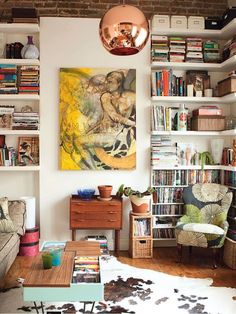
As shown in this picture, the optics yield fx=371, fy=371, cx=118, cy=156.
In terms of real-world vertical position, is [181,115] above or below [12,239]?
above

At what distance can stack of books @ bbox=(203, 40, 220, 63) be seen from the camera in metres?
4.80

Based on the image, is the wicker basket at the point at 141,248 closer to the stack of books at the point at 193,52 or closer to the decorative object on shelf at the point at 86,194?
the decorative object on shelf at the point at 86,194

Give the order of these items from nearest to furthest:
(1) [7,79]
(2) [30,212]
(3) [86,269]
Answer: (3) [86,269], (2) [30,212], (1) [7,79]

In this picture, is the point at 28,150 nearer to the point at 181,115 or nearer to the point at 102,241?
the point at 102,241

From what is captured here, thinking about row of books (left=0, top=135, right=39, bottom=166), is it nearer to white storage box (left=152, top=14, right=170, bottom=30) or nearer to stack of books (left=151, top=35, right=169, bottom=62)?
stack of books (left=151, top=35, right=169, bottom=62)

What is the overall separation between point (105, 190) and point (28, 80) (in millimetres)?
1676

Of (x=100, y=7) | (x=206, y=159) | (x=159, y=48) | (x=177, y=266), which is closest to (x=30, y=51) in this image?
(x=100, y=7)

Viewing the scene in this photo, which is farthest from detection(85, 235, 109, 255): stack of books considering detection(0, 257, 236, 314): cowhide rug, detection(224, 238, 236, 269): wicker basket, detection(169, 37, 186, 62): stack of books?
detection(169, 37, 186, 62): stack of books

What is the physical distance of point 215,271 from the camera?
395 cm

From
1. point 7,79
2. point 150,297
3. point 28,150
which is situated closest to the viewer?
point 150,297

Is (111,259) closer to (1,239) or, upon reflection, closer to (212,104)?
(1,239)

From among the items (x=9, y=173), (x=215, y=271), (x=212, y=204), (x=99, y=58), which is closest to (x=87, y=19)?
(x=99, y=58)

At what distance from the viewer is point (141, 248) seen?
14.5ft

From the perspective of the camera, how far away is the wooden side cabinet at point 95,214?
14.5ft
